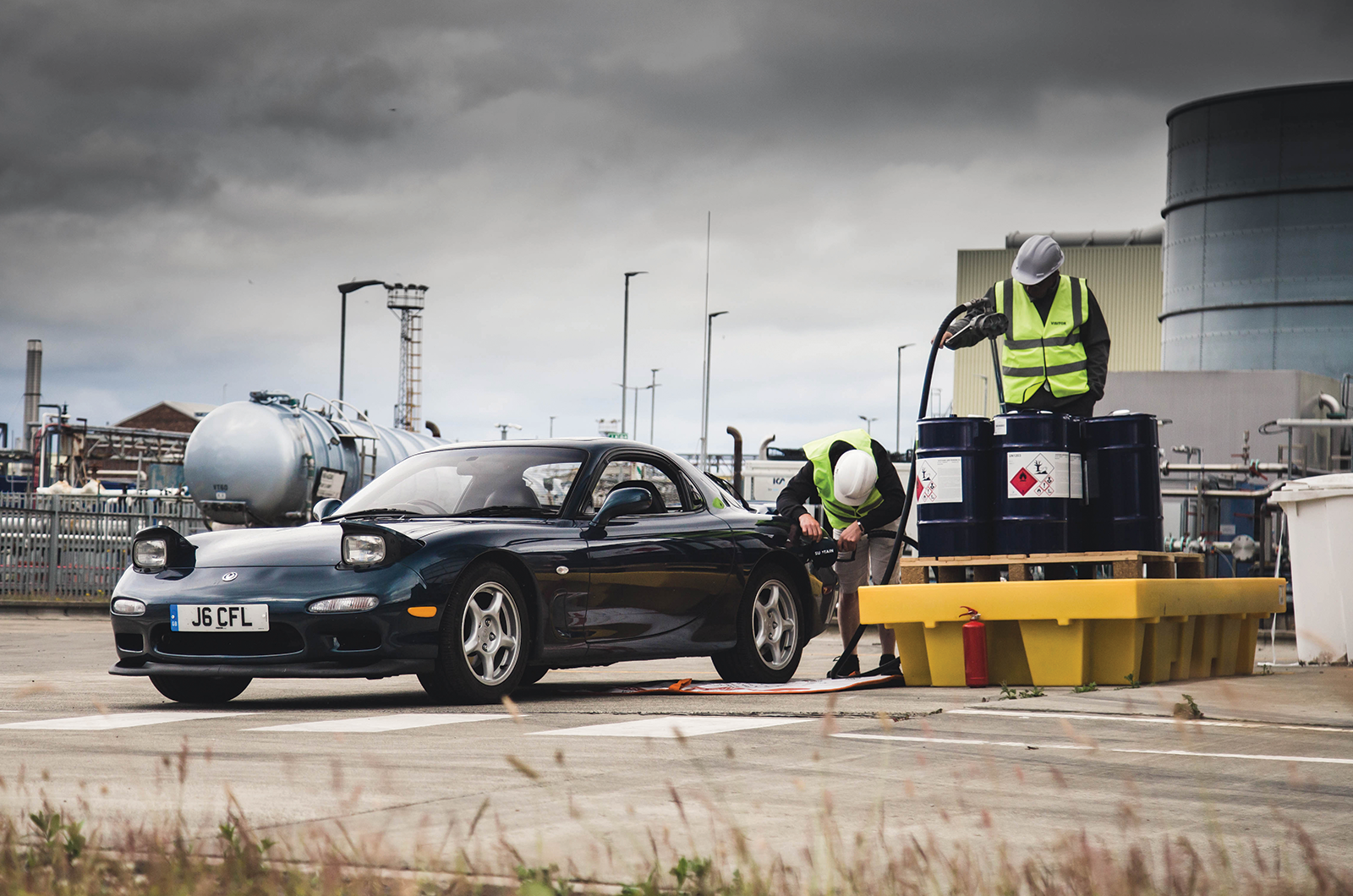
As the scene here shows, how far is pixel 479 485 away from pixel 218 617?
5.45 feet

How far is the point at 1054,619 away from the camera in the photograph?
8.48 meters

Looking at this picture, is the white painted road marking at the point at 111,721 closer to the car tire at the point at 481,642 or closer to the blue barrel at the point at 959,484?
the car tire at the point at 481,642

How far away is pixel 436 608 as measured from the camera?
25.4 feet

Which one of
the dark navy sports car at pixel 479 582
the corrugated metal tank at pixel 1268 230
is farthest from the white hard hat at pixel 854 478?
the corrugated metal tank at pixel 1268 230

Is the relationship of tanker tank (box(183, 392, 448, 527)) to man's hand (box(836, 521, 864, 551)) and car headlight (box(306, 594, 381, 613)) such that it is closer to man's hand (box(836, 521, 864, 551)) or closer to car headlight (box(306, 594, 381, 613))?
man's hand (box(836, 521, 864, 551))

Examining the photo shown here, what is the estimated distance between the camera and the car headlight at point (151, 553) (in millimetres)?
8062

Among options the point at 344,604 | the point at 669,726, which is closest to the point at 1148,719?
the point at 669,726

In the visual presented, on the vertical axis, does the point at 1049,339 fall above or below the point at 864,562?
above

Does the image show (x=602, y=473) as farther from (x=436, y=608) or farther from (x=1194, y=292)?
(x=1194, y=292)

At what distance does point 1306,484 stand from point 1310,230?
2574 centimetres

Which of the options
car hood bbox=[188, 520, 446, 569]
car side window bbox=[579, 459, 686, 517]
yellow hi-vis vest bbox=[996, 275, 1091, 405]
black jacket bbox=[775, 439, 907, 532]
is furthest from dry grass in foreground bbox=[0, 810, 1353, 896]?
black jacket bbox=[775, 439, 907, 532]

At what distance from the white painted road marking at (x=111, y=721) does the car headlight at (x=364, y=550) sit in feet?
2.82

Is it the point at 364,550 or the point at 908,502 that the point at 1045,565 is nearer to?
the point at 908,502

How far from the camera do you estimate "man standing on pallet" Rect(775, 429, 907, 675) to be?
9852mm
